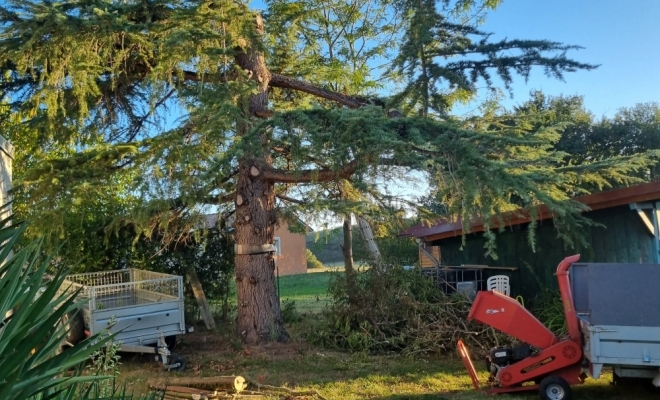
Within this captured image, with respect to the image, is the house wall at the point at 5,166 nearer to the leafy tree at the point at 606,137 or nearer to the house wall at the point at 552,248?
the house wall at the point at 552,248

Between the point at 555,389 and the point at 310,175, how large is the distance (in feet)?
16.9

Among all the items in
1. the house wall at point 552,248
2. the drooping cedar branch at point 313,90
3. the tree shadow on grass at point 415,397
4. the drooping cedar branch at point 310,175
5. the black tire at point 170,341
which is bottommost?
the tree shadow on grass at point 415,397

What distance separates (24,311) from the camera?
1630 mm

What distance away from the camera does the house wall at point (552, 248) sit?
9.38m

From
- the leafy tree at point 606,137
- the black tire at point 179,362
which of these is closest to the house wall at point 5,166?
the black tire at point 179,362

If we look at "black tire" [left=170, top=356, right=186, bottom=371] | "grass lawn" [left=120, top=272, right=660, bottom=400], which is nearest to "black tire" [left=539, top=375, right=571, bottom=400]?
"grass lawn" [left=120, top=272, right=660, bottom=400]

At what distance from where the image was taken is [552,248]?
11.1 metres

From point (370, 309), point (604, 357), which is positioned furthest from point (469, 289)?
point (604, 357)

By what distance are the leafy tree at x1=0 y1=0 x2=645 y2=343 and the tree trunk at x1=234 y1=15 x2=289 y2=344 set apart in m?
0.03

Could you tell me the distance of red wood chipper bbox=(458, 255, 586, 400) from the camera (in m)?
6.80

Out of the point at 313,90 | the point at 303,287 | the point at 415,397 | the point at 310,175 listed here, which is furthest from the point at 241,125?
the point at 303,287

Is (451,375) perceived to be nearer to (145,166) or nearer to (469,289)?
(469,289)

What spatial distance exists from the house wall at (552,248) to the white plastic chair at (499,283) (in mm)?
653

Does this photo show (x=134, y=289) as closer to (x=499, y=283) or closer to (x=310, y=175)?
(x=310, y=175)
